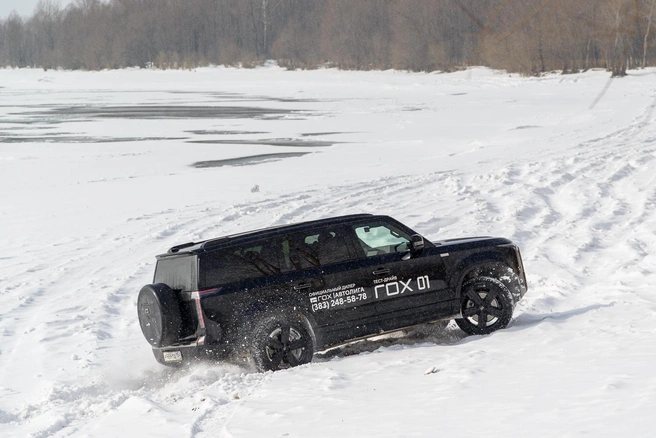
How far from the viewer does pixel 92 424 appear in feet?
24.1

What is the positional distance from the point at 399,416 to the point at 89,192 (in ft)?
60.7

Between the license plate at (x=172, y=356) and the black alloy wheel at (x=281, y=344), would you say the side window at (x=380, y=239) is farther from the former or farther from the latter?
the license plate at (x=172, y=356)

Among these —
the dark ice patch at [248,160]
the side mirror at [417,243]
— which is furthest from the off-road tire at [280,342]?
the dark ice patch at [248,160]

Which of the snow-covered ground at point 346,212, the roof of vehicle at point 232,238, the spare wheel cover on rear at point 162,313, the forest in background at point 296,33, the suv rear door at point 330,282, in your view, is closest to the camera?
the forest in background at point 296,33

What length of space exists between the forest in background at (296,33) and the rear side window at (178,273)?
10.6 feet

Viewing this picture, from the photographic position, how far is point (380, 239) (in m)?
9.39

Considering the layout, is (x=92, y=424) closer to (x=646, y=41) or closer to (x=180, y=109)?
(x=646, y=41)

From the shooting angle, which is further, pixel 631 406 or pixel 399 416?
pixel 399 416

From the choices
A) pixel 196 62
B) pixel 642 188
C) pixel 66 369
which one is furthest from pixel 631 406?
pixel 196 62

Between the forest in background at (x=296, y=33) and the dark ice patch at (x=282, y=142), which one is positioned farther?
the dark ice patch at (x=282, y=142)

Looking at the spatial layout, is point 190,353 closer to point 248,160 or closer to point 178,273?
point 178,273

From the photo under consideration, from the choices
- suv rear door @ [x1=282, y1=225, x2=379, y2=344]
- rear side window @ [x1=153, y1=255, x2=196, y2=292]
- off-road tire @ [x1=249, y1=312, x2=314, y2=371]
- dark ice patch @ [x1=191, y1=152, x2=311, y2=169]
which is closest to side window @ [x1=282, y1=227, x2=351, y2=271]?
suv rear door @ [x1=282, y1=225, x2=379, y2=344]

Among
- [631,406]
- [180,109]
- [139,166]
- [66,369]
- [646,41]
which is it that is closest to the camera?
[646,41]

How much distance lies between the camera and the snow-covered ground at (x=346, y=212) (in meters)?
6.77
